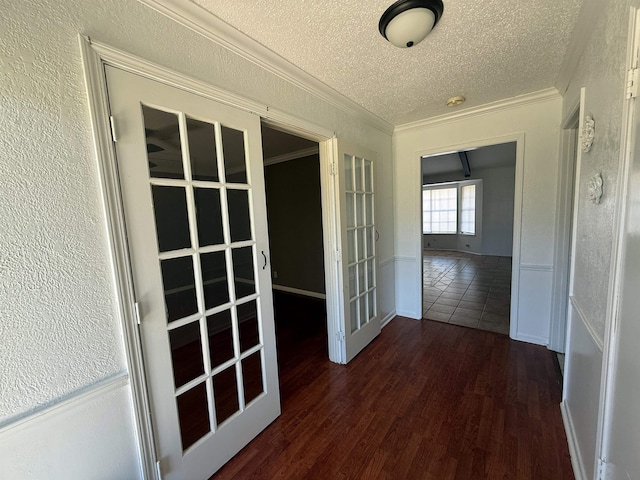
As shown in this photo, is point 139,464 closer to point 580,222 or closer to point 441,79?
point 580,222

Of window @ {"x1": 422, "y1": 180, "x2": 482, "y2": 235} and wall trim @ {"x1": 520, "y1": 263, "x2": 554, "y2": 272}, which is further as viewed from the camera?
window @ {"x1": 422, "y1": 180, "x2": 482, "y2": 235}

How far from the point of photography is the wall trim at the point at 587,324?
1146 millimetres

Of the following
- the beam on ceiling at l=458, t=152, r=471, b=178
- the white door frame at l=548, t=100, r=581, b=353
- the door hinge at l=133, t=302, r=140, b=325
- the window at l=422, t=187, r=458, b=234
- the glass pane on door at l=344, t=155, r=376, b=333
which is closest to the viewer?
the door hinge at l=133, t=302, r=140, b=325

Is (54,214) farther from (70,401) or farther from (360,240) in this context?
(360,240)

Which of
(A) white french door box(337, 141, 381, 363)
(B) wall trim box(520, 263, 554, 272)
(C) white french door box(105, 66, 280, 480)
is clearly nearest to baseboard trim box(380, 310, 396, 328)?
(A) white french door box(337, 141, 381, 363)

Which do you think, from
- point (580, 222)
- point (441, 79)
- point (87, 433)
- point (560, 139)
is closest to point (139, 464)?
point (87, 433)

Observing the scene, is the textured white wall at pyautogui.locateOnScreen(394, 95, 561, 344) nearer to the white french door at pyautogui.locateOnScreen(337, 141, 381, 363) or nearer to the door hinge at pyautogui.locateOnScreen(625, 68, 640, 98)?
the white french door at pyautogui.locateOnScreen(337, 141, 381, 363)

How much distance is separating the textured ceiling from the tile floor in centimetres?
250

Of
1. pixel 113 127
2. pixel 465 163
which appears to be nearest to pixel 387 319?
pixel 113 127

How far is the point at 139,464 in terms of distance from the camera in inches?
45.5

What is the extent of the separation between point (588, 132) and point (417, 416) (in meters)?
1.97

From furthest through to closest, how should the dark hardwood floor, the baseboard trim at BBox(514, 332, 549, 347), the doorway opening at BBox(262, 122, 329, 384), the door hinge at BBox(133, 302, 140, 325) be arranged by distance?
the doorway opening at BBox(262, 122, 329, 384) → the baseboard trim at BBox(514, 332, 549, 347) → the dark hardwood floor → the door hinge at BBox(133, 302, 140, 325)

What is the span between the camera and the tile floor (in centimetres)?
334

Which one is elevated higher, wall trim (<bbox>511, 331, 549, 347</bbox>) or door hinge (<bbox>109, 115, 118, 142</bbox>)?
door hinge (<bbox>109, 115, 118, 142</bbox>)
